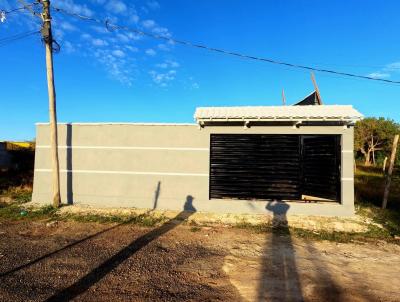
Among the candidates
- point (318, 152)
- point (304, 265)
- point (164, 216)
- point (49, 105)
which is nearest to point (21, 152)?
point (49, 105)

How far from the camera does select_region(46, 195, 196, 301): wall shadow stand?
Answer: 16.5 feet

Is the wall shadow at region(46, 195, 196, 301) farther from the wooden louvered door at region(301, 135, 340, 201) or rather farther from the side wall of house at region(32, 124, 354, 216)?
the wooden louvered door at region(301, 135, 340, 201)

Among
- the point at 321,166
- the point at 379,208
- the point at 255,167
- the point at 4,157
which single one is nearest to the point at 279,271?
the point at 255,167

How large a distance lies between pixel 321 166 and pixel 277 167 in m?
1.49

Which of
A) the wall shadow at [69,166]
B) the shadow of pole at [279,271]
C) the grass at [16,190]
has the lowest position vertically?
the shadow of pole at [279,271]

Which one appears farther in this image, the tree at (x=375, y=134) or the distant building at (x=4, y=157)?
the tree at (x=375, y=134)

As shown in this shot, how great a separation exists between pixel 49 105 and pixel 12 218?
13.0 ft

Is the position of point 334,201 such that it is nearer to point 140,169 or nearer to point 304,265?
point 304,265

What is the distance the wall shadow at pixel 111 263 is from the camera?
503 centimetres

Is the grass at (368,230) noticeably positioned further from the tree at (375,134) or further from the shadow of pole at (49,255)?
the tree at (375,134)

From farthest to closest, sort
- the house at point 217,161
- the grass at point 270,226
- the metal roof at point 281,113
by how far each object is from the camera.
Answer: the house at point 217,161 → the metal roof at point 281,113 → the grass at point 270,226

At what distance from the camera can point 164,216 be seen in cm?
1059

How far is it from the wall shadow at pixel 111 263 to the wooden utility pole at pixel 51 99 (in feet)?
14.9

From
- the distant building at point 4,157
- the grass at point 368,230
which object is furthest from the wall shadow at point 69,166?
the distant building at point 4,157
